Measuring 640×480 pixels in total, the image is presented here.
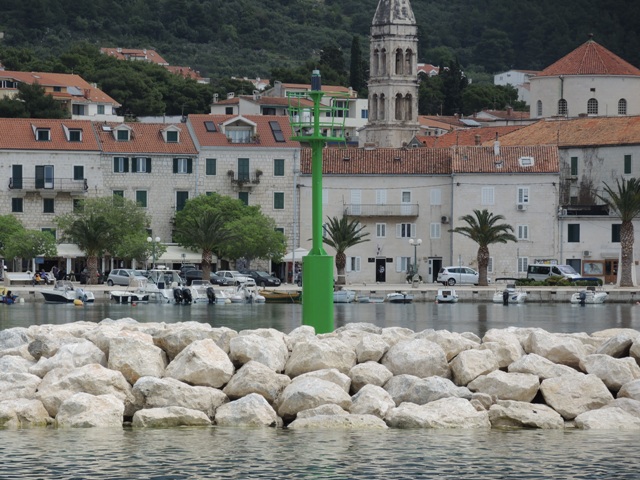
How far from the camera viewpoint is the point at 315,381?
2369cm

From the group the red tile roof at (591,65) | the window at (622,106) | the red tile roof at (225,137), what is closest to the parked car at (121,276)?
the red tile roof at (225,137)

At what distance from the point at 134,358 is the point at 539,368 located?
247 inches

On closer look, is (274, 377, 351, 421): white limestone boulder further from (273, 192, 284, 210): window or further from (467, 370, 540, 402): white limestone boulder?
(273, 192, 284, 210): window

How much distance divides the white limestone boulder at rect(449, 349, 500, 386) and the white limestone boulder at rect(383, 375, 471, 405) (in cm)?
60

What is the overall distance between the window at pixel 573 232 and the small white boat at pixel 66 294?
24709 millimetres

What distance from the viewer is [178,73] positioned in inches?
5743

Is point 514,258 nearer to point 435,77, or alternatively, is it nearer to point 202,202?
point 202,202

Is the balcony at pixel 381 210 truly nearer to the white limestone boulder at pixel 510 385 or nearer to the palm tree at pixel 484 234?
the palm tree at pixel 484 234

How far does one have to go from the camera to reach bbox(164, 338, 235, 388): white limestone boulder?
79.6ft

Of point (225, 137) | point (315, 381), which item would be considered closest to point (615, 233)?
point (225, 137)

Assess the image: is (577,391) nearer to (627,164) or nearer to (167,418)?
(167,418)

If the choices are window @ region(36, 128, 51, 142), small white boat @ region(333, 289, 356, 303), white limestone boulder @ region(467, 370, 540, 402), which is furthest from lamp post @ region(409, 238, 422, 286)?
white limestone boulder @ region(467, 370, 540, 402)

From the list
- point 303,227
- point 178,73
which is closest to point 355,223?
point 303,227

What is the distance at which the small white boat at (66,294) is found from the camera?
207 feet
